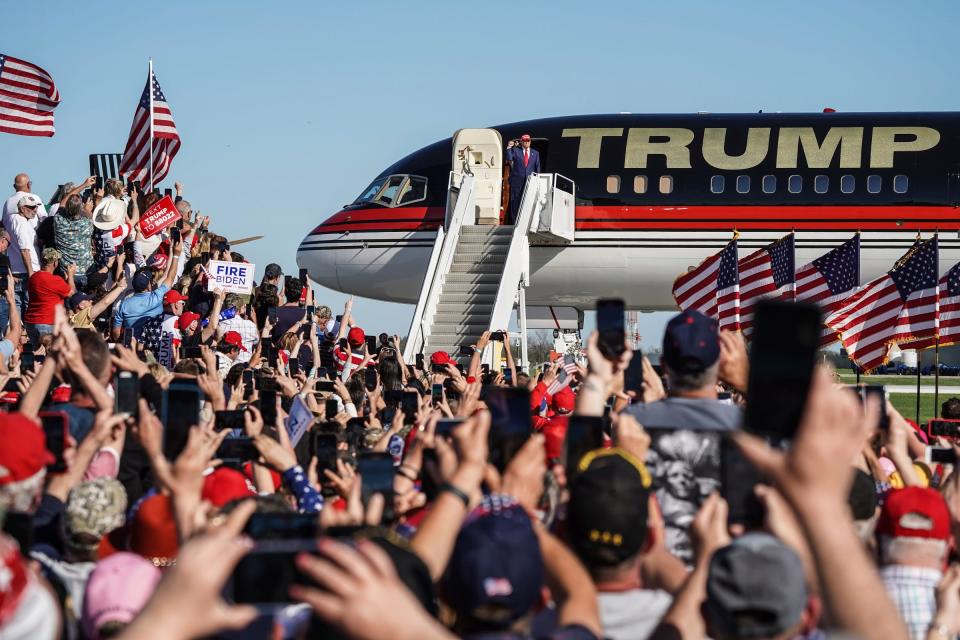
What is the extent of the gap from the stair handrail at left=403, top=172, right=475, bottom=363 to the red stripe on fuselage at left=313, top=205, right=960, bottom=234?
1.03m

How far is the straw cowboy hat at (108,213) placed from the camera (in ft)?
48.6

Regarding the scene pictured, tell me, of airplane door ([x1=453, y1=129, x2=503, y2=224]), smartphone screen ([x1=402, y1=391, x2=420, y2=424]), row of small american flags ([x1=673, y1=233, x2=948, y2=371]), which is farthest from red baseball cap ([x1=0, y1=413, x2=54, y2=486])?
airplane door ([x1=453, y1=129, x2=503, y2=224])

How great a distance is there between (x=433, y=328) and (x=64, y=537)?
58.1 feet

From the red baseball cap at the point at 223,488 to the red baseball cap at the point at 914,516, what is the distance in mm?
1995

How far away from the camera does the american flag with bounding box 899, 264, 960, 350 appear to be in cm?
1631

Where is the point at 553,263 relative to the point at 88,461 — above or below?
above

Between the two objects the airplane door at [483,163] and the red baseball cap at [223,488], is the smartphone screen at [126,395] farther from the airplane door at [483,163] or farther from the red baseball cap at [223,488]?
the airplane door at [483,163]

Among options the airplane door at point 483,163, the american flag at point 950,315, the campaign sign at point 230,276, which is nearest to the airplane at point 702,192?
the airplane door at point 483,163

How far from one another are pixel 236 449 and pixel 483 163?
764 inches

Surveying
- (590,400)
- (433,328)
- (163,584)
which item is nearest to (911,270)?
(433,328)

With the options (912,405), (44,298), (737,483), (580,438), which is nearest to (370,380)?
(44,298)

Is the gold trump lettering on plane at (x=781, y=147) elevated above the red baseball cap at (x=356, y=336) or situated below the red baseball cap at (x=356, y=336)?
above

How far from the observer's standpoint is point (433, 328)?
859 inches

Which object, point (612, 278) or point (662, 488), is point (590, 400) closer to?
point (662, 488)
